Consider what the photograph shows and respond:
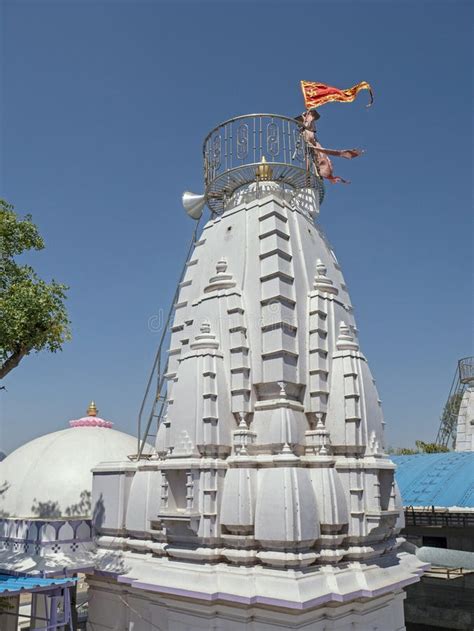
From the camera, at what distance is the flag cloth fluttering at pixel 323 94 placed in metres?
17.8

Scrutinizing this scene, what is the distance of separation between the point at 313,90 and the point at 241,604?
15.6m

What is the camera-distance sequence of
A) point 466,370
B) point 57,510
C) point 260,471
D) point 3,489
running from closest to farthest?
point 260,471 < point 57,510 < point 3,489 < point 466,370

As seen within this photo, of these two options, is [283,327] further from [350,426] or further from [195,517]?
[195,517]

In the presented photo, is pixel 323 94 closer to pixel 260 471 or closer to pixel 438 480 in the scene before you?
pixel 260 471

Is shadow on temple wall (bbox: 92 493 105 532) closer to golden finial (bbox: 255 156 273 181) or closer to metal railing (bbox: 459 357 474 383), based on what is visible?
golden finial (bbox: 255 156 273 181)

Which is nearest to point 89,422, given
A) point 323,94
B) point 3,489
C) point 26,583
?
point 3,489

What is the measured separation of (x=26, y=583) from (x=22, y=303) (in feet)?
20.9

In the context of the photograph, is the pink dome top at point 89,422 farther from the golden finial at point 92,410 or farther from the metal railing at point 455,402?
the metal railing at point 455,402

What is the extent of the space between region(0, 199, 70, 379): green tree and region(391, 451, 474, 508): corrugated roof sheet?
1602cm

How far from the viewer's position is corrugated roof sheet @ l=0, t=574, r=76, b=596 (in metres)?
11.6

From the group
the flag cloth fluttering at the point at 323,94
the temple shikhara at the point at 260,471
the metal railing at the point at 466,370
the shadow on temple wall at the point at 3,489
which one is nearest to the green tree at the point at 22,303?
the temple shikhara at the point at 260,471

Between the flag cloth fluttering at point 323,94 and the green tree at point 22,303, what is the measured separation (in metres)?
10.2

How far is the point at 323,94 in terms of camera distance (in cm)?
1814

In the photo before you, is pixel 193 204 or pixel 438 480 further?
→ pixel 438 480
